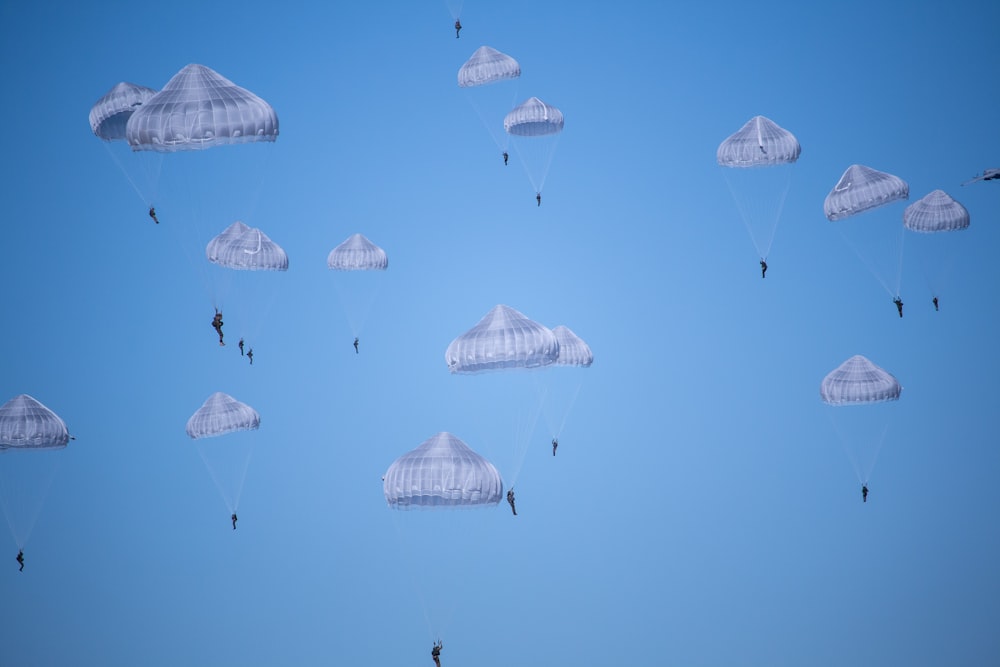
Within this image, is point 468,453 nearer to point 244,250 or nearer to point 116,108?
point 244,250

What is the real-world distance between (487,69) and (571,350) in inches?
315

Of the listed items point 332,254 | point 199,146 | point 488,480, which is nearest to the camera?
point 199,146

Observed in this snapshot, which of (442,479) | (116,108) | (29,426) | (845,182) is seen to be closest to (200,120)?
(116,108)

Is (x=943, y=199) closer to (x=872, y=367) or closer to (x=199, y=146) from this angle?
(x=872, y=367)

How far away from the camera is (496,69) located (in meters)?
34.8

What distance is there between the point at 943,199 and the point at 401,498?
661 inches

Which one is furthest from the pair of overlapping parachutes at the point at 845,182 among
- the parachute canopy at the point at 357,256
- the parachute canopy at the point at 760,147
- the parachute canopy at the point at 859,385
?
the parachute canopy at the point at 357,256

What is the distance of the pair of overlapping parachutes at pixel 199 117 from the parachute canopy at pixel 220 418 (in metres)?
9.57

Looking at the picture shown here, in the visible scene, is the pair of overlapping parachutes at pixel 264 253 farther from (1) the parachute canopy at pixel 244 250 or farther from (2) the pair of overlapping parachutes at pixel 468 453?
(2) the pair of overlapping parachutes at pixel 468 453

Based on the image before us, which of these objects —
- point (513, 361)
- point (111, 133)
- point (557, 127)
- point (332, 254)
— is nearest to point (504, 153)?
A: point (557, 127)

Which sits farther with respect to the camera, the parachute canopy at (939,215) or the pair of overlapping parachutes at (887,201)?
the parachute canopy at (939,215)

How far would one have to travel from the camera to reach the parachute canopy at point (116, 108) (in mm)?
29938

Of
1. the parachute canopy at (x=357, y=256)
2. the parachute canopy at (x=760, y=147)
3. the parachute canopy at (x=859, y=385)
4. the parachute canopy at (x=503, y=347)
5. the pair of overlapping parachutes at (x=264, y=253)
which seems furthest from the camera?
the parachute canopy at (x=357, y=256)

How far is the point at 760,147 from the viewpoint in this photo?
3241 centimetres
